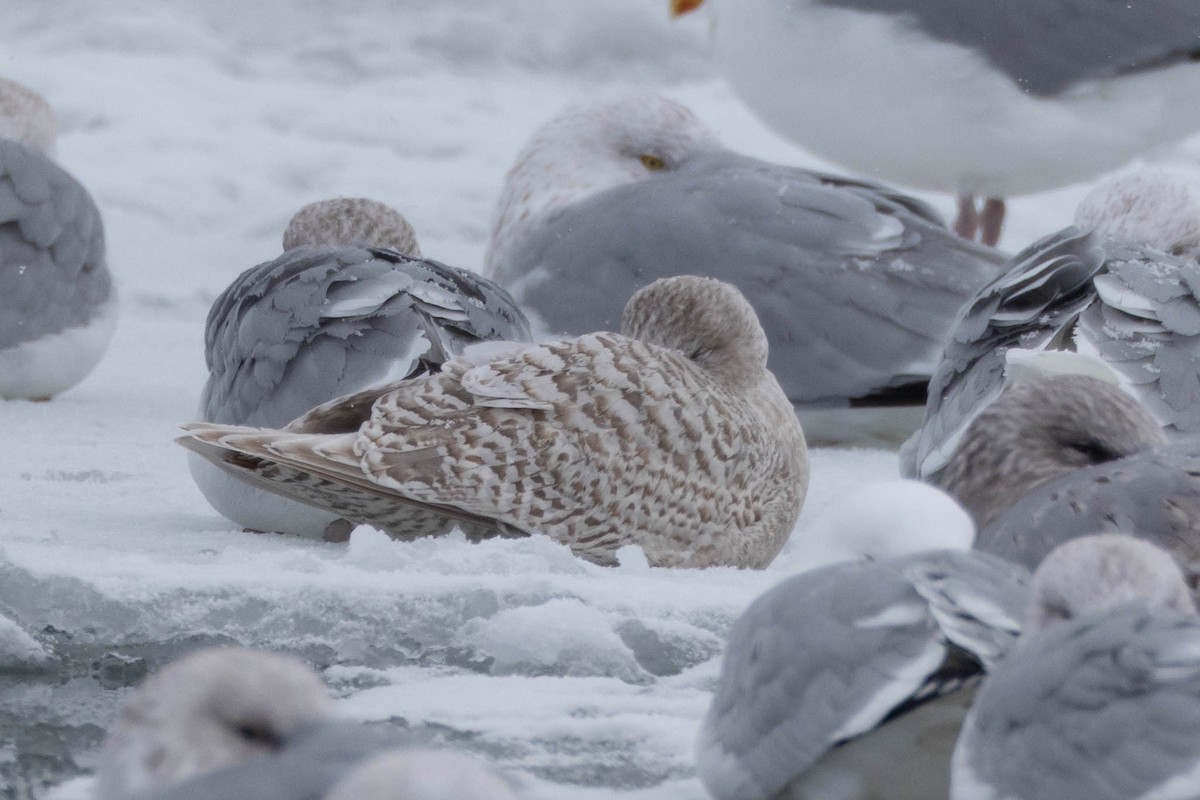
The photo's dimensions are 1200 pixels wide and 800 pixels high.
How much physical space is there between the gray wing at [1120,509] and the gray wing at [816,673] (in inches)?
21.7

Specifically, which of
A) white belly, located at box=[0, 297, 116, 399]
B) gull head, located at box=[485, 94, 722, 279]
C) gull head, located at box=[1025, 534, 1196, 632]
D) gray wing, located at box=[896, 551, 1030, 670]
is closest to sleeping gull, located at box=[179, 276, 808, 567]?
Answer: gray wing, located at box=[896, 551, 1030, 670]

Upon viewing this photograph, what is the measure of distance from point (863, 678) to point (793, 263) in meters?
3.34

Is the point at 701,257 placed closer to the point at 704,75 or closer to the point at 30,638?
the point at 30,638

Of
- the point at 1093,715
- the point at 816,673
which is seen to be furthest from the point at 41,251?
the point at 1093,715


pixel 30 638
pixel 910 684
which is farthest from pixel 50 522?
pixel 910 684

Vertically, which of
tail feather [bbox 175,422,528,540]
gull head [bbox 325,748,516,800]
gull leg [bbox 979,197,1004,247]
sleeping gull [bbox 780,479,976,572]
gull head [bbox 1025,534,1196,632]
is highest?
gull head [bbox 325,748,516,800]

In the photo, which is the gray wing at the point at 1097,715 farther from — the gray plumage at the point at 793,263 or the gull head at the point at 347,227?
the gray plumage at the point at 793,263

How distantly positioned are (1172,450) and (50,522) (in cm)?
217

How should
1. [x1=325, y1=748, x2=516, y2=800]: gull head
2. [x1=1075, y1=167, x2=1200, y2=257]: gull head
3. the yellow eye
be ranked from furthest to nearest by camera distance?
the yellow eye, [x1=1075, y1=167, x2=1200, y2=257]: gull head, [x1=325, y1=748, x2=516, y2=800]: gull head

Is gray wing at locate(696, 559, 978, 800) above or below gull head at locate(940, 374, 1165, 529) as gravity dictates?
above

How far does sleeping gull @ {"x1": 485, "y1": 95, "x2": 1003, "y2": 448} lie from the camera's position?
522 centimetres

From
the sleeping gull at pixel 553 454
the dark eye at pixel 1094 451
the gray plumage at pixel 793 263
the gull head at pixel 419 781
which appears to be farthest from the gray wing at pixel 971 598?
the gray plumage at pixel 793 263

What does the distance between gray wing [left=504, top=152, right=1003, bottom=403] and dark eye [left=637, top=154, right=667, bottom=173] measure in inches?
23.8

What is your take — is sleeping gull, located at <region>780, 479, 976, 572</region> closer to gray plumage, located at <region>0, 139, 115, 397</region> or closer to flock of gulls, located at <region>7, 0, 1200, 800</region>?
flock of gulls, located at <region>7, 0, 1200, 800</region>
